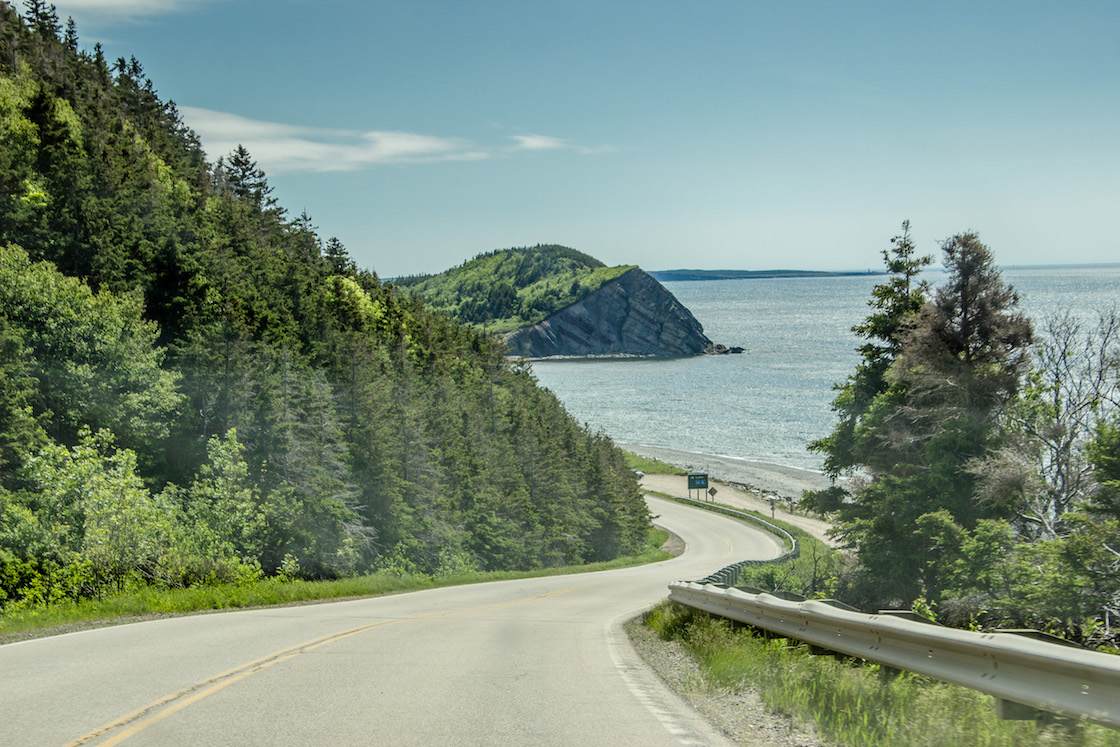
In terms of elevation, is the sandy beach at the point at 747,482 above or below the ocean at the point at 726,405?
below

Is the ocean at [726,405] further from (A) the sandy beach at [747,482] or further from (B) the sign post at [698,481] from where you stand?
(B) the sign post at [698,481]

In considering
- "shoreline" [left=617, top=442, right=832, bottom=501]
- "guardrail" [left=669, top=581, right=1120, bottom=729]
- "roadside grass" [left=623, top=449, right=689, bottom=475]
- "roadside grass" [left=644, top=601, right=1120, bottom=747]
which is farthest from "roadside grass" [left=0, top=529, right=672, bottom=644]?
"roadside grass" [left=623, top=449, right=689, bottom=475]

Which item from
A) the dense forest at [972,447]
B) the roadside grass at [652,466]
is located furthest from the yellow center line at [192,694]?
the roadside grass at [652,466]

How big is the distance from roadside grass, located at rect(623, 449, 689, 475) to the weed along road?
87528mm

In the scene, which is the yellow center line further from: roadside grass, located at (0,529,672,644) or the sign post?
the sign post

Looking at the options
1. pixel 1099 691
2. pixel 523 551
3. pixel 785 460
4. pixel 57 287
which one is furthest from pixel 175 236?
pixel 785 460

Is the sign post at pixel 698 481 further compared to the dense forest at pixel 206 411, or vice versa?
the sign post at pixel 698 481

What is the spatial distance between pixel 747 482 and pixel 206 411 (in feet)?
236

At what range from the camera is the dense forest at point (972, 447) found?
18891mm

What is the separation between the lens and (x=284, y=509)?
31547 millimetres

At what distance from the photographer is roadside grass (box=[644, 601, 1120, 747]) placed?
203 inches

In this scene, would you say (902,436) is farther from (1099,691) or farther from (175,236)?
(175,236)

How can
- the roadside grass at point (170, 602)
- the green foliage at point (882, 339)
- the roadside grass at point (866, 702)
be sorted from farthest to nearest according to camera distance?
the green foliage at point (882, 339) < the roadside grass at point (170, 602) < the roadside grass at point (866, 702)

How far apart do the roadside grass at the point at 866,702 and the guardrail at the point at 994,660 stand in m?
0.33
